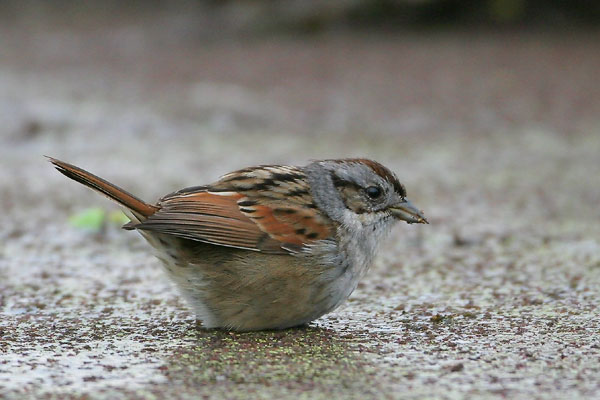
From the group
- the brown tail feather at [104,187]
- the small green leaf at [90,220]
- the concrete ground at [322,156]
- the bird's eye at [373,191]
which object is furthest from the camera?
the small green leaf at [90,220]

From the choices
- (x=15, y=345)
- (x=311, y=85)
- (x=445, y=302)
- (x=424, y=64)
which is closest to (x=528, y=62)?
(x=424, y=64)

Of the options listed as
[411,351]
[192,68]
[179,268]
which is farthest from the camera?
[192,68]

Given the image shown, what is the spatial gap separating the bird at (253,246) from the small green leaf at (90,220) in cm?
227

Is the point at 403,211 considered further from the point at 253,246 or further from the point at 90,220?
the point at 90,220

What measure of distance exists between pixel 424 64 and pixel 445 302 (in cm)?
663

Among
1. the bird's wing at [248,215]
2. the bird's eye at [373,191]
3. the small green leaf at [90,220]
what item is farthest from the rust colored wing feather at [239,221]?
the small green leaf at [90,220]

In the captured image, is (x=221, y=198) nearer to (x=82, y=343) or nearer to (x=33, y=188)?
(x=82, y=343)

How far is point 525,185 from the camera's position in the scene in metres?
7.63

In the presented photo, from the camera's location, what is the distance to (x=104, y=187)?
13.6 feet

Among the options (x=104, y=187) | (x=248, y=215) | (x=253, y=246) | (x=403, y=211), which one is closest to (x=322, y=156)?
(x=403, y=211)

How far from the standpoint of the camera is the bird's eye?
4562mm

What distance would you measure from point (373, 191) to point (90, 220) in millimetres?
2613

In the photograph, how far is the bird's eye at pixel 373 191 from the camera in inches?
180

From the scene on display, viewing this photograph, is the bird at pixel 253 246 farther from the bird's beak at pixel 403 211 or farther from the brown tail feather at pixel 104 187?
the bird's beak at pixel 403 211
